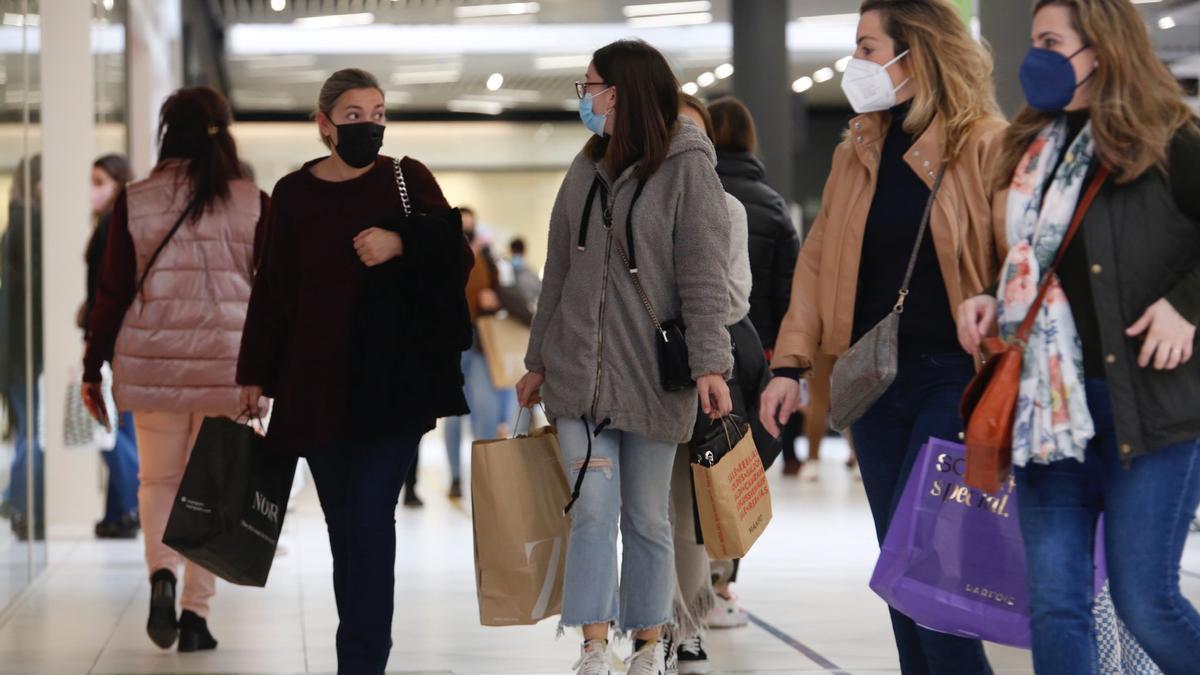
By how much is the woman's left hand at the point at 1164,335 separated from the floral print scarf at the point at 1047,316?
0.13 meters

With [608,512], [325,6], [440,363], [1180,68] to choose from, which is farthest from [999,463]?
[325,6]

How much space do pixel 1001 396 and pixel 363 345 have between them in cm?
175

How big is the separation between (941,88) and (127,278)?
283 centimetres

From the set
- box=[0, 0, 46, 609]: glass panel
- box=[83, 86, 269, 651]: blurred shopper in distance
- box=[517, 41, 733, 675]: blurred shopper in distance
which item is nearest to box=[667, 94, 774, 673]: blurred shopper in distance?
box=[517, 41, 733, 675]: blurred shopper in distance

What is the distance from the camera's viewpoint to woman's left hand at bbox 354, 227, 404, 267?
4129mm

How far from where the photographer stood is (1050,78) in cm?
300

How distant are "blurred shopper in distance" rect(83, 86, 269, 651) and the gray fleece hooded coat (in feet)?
4.90

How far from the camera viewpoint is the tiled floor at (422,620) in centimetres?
516

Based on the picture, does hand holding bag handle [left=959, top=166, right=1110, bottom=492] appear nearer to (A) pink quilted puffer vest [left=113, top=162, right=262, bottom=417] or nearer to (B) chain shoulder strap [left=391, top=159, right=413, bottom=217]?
(B) chain shoulder strap [left=391, top=159, right=413, bottom=217]

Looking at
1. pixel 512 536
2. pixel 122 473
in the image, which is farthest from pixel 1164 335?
pixel 122 473

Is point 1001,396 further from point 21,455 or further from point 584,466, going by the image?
point 21,455

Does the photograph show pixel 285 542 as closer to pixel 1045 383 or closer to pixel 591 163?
pixel 591 163

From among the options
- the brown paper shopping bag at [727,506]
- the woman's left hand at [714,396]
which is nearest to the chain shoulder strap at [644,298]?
the woman's left hand at [714,396]

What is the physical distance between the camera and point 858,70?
3.64 metres
